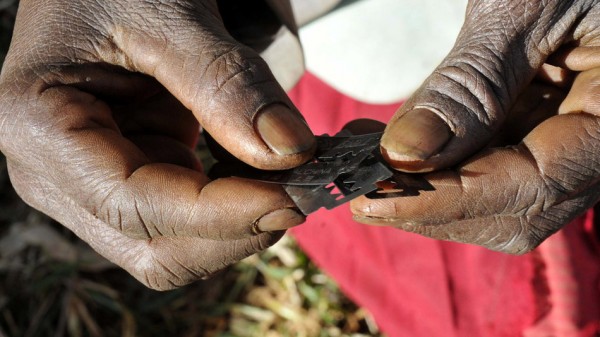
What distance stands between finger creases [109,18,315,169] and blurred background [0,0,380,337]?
165 cm

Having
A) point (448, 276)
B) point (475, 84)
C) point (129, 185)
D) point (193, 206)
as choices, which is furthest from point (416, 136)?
point (448, 276)

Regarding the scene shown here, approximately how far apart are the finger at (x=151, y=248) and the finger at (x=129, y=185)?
0.10 meters

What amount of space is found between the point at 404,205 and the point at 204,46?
47cm

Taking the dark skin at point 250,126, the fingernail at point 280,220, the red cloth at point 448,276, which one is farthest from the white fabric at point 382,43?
the fingernail at point 280,220

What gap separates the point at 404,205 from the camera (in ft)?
4.17

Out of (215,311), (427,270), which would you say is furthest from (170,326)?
(427,270)

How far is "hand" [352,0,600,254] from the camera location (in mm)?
1266

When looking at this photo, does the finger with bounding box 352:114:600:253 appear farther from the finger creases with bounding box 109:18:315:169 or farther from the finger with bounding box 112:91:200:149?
the finger with bounding box 112:91:200:149

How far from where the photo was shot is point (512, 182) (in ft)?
4.29

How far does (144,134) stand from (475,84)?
0.73m

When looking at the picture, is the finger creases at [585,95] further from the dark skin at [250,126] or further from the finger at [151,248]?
the finger at [151,248]

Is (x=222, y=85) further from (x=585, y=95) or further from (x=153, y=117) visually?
(x=585, y=95)

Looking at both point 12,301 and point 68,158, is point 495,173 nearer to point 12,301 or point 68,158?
point 68,158

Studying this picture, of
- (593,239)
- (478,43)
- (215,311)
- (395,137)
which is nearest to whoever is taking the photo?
(395,137)
